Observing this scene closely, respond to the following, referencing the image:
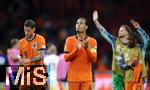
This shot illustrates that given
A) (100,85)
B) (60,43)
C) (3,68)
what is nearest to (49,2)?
(60,43)

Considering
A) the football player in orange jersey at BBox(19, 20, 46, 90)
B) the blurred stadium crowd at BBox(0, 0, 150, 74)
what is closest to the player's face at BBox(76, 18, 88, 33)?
the football player in orange jersey at BBox(19, 20, 46, 90)

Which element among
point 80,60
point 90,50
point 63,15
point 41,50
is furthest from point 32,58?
point 63,15

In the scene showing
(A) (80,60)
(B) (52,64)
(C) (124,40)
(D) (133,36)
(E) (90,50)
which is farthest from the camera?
(B) (52,64)

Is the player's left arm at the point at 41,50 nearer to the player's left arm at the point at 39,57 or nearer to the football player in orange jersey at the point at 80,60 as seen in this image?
the player's left arm at the point at 39,57

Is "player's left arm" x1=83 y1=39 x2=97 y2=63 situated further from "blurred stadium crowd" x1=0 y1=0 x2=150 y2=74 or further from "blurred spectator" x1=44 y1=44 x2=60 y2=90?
"blurred stadium crowd" x1=0 y1=0 x2=150 y2=74

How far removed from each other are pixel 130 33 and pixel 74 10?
8427 mm

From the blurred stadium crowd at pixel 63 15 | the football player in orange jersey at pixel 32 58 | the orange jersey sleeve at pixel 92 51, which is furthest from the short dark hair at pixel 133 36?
the blurred stadium crowd at pixel 63 15

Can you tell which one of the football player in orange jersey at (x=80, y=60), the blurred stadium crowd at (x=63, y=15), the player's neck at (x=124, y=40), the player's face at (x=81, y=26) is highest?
the blurred stadium crowd at (x=63, y=15)

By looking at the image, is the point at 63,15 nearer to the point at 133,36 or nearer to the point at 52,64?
the point at 52,64

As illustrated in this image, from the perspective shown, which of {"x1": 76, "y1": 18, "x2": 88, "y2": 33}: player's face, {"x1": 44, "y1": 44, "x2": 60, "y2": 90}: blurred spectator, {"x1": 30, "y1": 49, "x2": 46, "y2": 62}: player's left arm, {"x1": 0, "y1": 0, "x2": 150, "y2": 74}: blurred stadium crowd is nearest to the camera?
{"x1": 30, "y1": 49, "x2": 46, "y2": 62}: player's left arm

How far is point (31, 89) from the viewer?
10750mm

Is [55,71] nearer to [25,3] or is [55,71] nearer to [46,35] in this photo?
[46,35]

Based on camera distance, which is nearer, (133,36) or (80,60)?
(80,60)

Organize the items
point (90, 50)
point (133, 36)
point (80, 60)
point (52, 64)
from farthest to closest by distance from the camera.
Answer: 1. point (52, 64)
2. point (133, 36)
3. point (80, 60)
4. point (90, 50)
